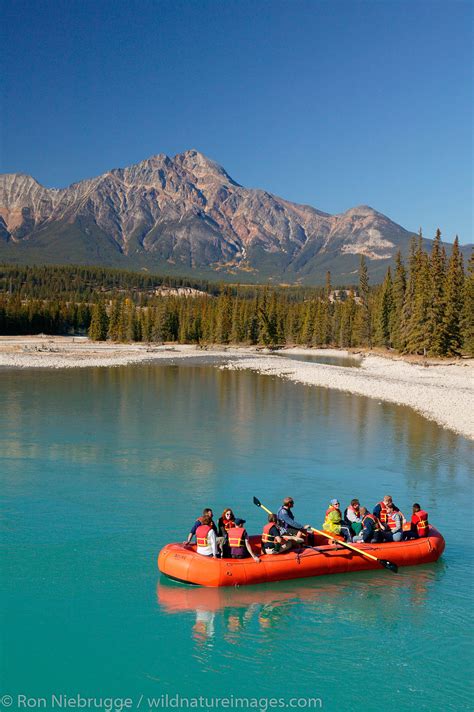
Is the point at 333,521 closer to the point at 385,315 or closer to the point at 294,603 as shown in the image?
the point at 294,603

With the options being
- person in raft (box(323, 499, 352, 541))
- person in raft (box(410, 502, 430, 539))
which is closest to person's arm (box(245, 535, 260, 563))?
person in raft (box(323, 499, 352, 541))

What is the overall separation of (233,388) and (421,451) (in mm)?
30094

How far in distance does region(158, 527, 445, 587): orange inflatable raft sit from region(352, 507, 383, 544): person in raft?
32 cm

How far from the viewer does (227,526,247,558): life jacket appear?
1742cm

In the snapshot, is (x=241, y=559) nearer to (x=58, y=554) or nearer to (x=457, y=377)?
(x=58, y=554)

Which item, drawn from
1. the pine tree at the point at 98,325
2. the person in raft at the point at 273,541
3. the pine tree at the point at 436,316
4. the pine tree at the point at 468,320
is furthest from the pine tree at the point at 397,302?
the person in raft at the point at 273,541

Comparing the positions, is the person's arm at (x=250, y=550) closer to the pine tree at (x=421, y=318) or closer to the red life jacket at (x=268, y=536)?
the red life jacket at (x=268, y=536)

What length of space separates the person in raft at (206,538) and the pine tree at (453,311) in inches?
2619

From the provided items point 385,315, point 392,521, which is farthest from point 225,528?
point 385,315

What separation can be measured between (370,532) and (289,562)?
2.76 m

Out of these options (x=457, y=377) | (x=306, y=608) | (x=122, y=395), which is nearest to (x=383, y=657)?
(x=306, y=608)

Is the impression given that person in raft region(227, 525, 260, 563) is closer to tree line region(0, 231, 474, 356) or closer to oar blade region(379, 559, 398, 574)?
oar blade region(379, 559, 398, 574)

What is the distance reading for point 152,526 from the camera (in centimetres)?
2130

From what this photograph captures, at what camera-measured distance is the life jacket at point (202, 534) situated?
17.2 meters
